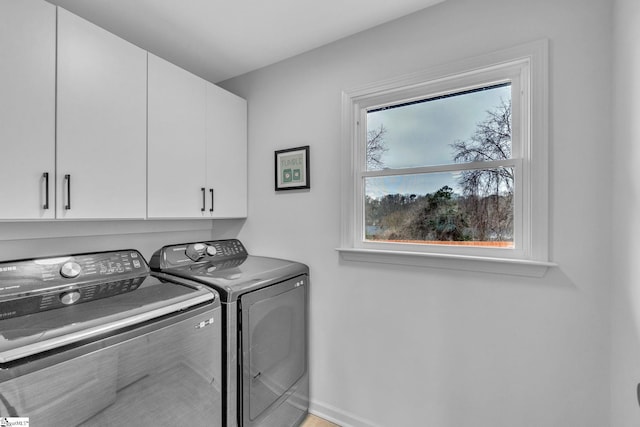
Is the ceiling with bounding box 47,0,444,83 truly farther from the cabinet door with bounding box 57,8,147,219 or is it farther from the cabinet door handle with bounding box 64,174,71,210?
the cabinet door handle with bounding box 64,174,71,210

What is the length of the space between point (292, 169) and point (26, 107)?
1.34 m

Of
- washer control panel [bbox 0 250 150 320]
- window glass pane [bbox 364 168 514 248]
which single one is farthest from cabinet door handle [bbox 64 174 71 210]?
window glass pane [bbox 364 168 514 248]

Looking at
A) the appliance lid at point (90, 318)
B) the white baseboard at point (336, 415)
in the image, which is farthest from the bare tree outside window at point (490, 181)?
the appliance lid at point (90, 318)

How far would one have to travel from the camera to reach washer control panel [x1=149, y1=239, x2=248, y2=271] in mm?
1766

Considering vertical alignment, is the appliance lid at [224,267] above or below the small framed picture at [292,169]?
below

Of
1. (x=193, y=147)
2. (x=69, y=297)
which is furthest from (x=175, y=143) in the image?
(x=69, y=297)

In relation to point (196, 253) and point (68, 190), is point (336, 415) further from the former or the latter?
point (68, 190)

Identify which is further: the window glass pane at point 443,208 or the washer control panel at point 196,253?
the washer control panel at point 196,253

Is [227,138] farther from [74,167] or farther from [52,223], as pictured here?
[52,223]

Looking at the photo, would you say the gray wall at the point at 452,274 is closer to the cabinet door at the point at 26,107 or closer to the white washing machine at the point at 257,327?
the white washing machine at the point at 257,327

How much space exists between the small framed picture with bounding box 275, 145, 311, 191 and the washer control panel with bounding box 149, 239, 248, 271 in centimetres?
57

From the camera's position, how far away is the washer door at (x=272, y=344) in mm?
1488

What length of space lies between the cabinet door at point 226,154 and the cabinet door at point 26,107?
2.71ft

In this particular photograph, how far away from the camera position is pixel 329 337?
75.6 inches
